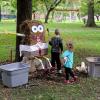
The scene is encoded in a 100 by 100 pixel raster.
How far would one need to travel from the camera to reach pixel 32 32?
9617mm

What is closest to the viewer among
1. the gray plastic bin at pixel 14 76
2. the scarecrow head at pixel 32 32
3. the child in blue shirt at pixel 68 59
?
the gray plastic bin at pixel 14 76

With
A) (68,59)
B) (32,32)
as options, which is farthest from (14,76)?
(32,32)

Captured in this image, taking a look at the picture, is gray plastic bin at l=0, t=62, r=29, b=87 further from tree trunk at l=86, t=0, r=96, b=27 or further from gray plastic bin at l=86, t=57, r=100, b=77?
tree trunk at l=86, t=0, r=96, b=27

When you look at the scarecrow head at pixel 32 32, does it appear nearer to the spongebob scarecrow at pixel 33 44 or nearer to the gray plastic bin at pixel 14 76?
the spongebob scarecrow at pixel 33 44

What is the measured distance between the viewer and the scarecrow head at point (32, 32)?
31.5 ft

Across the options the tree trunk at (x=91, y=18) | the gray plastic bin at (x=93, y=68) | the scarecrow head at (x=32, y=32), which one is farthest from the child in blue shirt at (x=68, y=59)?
the tree trunk at (x=91, y=18)

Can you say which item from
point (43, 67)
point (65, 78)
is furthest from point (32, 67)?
point (65, 78)

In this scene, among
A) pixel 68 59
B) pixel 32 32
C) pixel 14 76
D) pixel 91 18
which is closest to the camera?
pixel 14 76

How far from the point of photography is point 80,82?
30.3ft

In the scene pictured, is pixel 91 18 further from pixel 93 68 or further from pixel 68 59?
pixel 68 59

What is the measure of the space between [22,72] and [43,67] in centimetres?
122

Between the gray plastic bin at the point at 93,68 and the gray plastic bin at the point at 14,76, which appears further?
the gray plastic bin at the point at 93,68

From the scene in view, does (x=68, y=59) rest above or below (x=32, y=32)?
below

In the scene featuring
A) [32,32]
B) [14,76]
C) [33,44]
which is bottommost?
[14,76]
